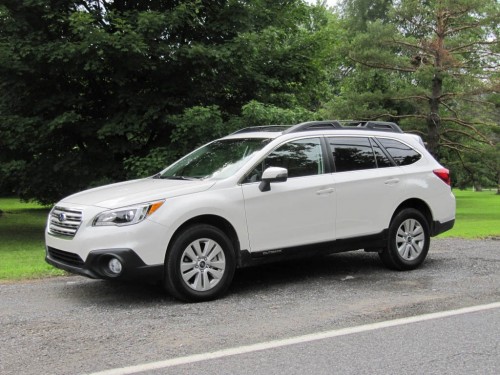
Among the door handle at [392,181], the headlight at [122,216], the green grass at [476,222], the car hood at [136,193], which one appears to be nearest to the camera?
the headlight at [122,216]

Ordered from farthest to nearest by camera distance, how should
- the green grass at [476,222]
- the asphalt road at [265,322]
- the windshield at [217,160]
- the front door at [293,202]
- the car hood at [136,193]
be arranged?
1. the green grass at [476,222]
2. the windshield at [217,160]
3. the front door at [293,202]
4. the car hood at [136,193]
5. the asphalt road at [265,322]

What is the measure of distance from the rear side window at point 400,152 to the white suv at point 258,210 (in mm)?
16

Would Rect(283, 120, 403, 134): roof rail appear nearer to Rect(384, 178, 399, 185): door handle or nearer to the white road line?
Rect(384, 178, 399, 185): door handle

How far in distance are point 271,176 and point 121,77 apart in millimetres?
7422

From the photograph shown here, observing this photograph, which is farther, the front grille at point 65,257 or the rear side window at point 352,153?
the rear side window at point 352,153

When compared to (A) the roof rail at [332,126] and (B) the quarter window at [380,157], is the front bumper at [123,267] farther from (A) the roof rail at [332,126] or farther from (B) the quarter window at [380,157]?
(B) the quarter window at [380,157]

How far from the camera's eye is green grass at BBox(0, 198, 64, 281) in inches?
306

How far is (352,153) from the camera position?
24.5 ft

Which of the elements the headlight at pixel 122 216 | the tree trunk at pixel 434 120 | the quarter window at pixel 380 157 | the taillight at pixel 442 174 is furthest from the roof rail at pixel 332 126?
the tree trunk at pixel 434 120

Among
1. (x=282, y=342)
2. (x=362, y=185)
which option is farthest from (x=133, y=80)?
(x=282, y=342)

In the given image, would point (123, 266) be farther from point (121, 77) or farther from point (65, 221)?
point (121, 77)

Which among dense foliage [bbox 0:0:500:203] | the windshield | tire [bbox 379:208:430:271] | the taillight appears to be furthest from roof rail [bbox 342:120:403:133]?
dense foliage [bbox 0:0:500:203]

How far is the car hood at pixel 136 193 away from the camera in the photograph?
590 cm

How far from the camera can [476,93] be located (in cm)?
2283
